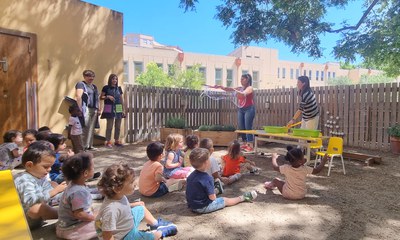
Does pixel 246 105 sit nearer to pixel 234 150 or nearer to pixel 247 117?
pixel 247 117

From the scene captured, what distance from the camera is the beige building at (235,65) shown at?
3978 cm

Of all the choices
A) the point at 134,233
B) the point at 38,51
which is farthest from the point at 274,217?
the point at 38,51

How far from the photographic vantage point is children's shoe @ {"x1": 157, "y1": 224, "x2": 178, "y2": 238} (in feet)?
9.13

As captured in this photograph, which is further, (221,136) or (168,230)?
(221,136)

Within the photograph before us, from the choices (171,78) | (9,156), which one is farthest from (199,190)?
(171,78)

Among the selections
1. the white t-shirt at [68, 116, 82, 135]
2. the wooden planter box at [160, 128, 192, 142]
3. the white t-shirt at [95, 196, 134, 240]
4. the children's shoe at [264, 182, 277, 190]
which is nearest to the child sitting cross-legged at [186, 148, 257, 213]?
the white t-shirt at [95, 196, 134, 240]

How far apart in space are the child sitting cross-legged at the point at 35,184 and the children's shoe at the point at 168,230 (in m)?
1.10

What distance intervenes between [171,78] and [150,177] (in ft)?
116

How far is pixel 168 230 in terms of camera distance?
2811 mm

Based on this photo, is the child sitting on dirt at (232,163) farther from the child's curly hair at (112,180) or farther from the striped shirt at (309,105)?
the child's curly hair at (112,180)

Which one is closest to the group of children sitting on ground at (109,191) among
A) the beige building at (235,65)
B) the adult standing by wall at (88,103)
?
the adult standing by wall at (88,103)

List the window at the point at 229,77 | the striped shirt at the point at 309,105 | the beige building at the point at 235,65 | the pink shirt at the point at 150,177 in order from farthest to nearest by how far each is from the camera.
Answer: the window at the point at 229,77 → the beige building at the point at 235,65 → the striped shirt at the point at 309,105 → the pink shirt at the point at 150,177

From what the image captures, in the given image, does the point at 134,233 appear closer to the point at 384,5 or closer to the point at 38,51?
the point at 38,51

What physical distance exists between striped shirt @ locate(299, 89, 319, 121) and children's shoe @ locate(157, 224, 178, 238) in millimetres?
4370
